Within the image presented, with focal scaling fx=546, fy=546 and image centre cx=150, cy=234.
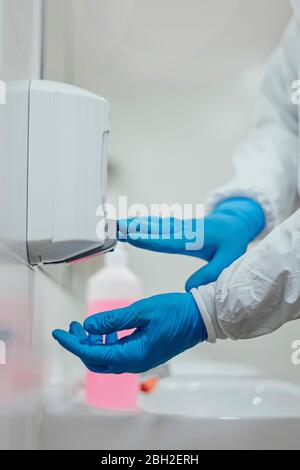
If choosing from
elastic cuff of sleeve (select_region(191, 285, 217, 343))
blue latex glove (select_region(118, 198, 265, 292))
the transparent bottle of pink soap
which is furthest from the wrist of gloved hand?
elastic cuff of sleeve (select_region(191, 285, 217, 343))

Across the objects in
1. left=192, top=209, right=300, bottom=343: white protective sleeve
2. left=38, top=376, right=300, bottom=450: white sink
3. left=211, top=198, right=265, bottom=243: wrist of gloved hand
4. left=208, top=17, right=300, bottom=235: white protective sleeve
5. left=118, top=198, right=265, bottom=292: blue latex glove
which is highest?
left=208, top=17, right=300, bottom=235: white protective sleeve

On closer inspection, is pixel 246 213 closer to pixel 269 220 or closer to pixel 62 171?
pixel 269 220

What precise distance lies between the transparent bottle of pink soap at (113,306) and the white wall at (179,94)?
19cm

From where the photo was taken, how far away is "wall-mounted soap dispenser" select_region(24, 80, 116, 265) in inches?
25.1

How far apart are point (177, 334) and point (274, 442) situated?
333mm

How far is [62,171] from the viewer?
25.7 inches

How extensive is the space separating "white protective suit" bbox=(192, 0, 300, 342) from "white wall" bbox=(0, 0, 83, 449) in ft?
0.73

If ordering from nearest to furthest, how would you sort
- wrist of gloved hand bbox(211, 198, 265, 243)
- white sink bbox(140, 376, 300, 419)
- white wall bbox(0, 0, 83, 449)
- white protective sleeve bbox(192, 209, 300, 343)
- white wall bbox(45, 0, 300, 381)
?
white wall bbox(0, 0, 83, 449) < white protective sleeve bbox(192, 209, 300, 343) < wrist of gloved hand bbox(211, 198, 265, 243) < white sink bbox(140, 376, 300, 419) < white wall bbox(45, 0, 300, 381)

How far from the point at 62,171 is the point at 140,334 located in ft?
0.71

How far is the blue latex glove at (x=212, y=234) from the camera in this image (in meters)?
0.82

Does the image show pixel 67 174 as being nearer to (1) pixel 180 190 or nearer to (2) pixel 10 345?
(2) pixel 10 345

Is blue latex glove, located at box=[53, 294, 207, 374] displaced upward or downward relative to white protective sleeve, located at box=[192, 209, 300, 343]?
downward

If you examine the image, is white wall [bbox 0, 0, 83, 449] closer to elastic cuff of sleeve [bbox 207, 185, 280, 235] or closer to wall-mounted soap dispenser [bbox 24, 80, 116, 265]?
wall-mounted soap dispenser [bbox 24, 80, 116, 265]

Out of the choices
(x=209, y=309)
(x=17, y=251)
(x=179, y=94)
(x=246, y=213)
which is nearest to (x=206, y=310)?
(x=209, y=309)
